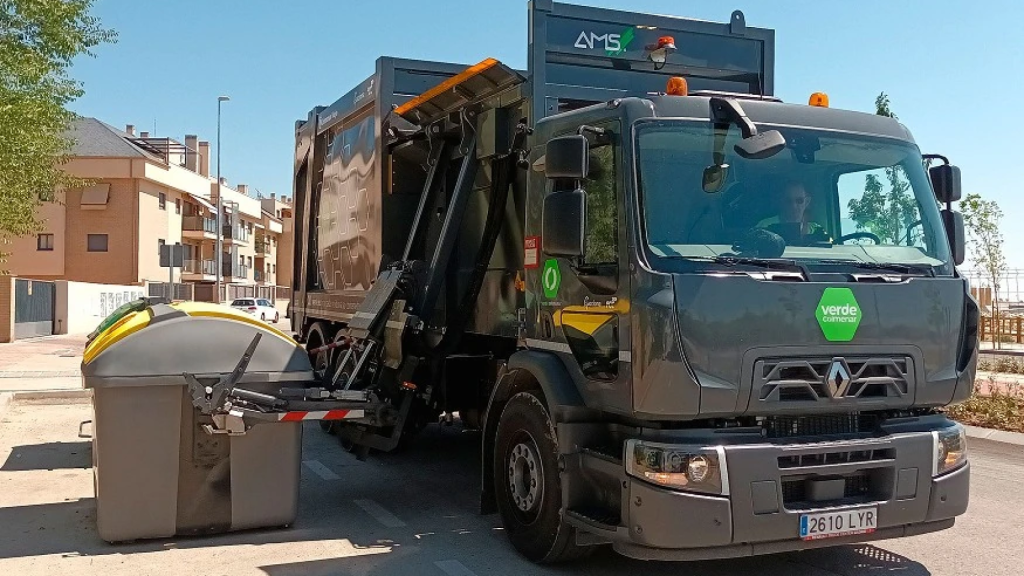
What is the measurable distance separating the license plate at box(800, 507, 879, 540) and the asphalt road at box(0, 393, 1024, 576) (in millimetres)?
886

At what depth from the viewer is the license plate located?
461cm

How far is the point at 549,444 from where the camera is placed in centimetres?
532

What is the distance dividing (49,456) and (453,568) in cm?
571

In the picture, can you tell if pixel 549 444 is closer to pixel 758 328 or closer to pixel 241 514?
pixel 758 328

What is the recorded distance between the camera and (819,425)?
4.87 metres

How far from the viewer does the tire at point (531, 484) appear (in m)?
5.29

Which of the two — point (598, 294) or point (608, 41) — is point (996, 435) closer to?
point (608, 41)

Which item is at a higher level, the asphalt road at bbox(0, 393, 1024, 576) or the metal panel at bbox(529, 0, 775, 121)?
the metal panel at bbox(529, 0, 775, 121)

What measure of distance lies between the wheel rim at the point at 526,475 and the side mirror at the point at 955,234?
2726 millimetres

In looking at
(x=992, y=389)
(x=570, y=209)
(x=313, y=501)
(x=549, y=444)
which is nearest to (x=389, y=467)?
(x=313, y=501)

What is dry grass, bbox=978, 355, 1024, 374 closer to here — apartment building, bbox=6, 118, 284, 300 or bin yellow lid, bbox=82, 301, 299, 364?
bin yellow lid, bbox=82, 301, 299, 364

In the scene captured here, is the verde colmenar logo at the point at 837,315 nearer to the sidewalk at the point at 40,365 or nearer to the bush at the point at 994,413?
the bush at the point at 994,413

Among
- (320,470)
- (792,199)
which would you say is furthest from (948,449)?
(320,470)

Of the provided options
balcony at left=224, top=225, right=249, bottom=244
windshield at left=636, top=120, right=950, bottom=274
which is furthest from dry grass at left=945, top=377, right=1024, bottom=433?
balcony at left=224, top=225, right=249, bottom=244
